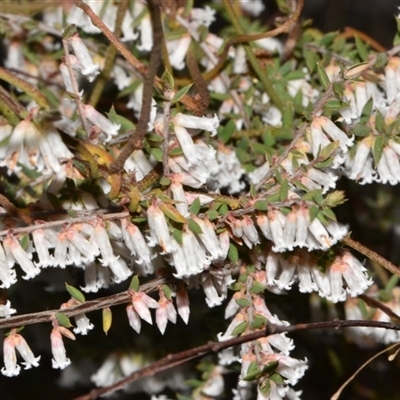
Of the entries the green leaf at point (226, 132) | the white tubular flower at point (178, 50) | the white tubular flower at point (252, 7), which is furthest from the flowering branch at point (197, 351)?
the white tubular flower at point (252, 7)

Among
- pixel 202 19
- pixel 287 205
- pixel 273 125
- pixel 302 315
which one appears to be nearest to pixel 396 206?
pixel 302 315

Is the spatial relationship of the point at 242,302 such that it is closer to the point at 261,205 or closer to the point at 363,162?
the point at 261,205

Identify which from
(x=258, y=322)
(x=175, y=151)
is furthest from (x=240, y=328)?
(x=175, y=151)

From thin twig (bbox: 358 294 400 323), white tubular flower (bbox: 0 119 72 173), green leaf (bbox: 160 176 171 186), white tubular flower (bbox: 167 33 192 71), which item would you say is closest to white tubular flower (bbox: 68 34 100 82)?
white tubular flower (bbox: 0 119 72 173)

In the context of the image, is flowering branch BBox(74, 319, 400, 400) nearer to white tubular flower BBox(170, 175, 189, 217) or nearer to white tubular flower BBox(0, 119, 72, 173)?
white tubular flower BBox(170, 175, 189, 217)

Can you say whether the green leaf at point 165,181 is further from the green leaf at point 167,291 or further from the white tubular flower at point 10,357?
the white tubular flower at point 10,357

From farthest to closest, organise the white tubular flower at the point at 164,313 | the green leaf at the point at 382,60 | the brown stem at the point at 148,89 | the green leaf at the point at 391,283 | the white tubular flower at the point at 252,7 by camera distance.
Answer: the white tubular flower at the point at 252,7 → the green leaf at the point at 391,283 → the green leaf at the point at 382,60 → the white tubular flower at the point at 164,313 → the brown stem at the point at 148,89

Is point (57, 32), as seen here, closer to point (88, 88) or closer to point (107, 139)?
point (88, 88)
